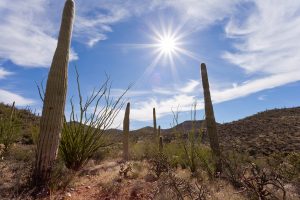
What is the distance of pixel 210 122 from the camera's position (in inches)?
405

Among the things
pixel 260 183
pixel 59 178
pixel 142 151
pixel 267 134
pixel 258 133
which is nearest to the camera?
pixel 260 183

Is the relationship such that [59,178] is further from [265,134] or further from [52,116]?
[265,134]

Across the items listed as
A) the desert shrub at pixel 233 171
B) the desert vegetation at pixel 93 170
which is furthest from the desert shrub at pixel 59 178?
the desert shrub at pixel 233 171

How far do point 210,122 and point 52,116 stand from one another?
222 inches

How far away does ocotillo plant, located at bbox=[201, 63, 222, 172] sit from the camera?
32.4 feet

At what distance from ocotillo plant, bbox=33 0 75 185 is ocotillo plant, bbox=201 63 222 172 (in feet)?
16.3

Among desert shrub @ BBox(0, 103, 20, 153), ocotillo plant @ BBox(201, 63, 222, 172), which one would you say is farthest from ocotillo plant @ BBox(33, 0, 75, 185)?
ocotillo plant @ BBox(201, 63, 222, 172)

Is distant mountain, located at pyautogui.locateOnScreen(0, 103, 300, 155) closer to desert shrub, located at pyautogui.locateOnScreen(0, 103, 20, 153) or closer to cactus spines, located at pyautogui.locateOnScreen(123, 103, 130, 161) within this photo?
cactus spines, located at pyautogui.locateOnScreen(123, 103, 130, 161)

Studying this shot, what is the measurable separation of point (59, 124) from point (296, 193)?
4.54m

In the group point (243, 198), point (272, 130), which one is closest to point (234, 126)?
point (272, 130)

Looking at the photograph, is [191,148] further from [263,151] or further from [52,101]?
[263,151]

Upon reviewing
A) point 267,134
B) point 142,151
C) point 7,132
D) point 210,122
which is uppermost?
point 267,134

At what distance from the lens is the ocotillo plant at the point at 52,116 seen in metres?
5.73

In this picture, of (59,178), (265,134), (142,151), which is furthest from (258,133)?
(59,178)
